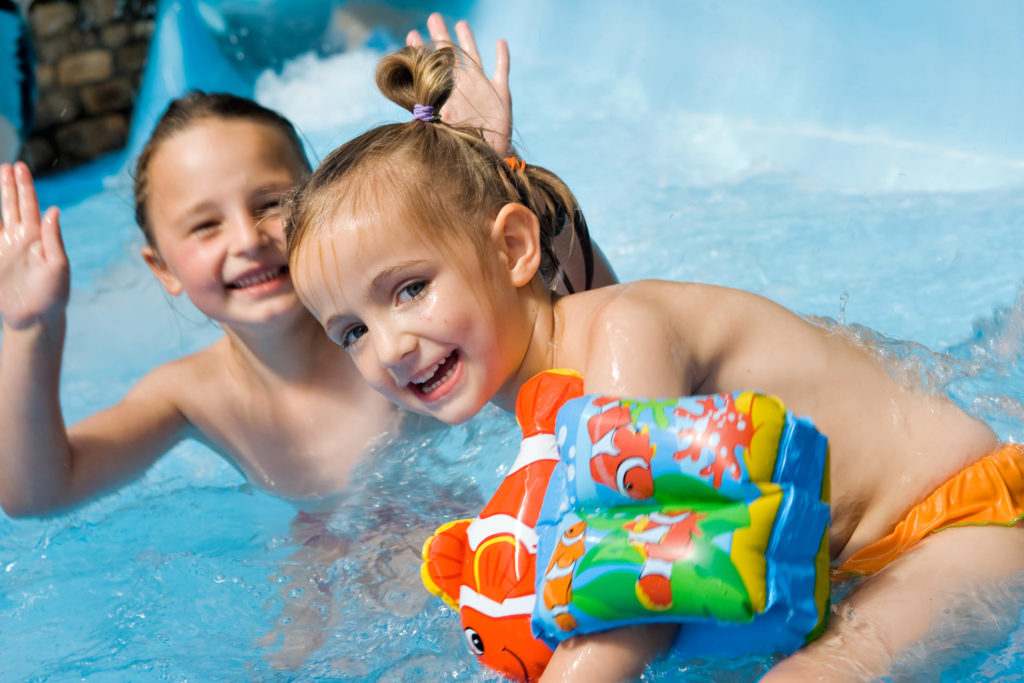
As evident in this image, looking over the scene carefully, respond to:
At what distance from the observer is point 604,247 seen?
15.0 ft

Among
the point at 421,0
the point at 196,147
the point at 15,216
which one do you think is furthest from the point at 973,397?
the point at 421,0

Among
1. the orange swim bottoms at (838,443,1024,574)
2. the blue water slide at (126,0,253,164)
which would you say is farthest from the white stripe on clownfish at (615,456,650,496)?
the blue water slide at (126,0,253,164)

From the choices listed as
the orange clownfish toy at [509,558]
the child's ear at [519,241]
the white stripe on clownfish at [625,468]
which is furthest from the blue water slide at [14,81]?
the white stripe on clownfish at [625,468]

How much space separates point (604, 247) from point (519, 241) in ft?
8.12

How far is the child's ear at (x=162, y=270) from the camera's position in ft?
9.02

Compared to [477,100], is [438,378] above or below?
below

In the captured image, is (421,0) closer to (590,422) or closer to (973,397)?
(973,397)

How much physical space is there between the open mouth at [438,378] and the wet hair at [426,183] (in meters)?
0.23

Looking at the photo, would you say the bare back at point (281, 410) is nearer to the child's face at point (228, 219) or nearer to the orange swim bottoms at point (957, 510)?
the child's face at point (228, 219)

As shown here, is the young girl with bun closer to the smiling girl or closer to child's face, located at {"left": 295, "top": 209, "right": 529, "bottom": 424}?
child's face, located at {"left": 295, "top": 209, "right": 529, "bottom": 424}

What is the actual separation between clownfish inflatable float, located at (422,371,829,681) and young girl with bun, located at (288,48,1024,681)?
0.21 m

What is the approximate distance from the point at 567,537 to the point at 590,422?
19 centimetres

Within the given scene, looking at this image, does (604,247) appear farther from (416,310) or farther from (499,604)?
(499,604)

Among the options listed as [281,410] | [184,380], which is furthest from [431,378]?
[184,380]
